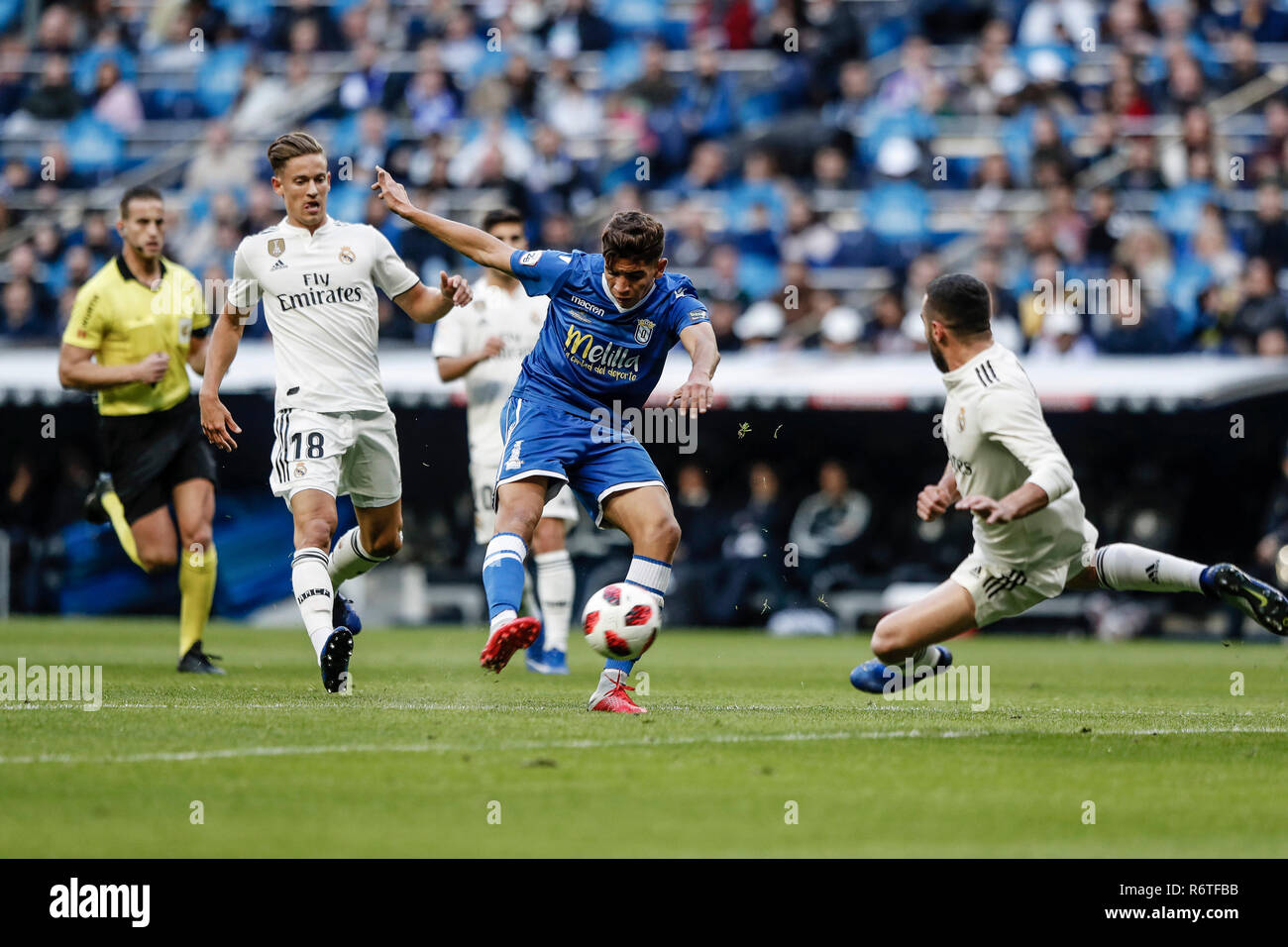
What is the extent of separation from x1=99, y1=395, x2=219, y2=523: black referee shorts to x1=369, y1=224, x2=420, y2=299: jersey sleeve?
8.36 feet

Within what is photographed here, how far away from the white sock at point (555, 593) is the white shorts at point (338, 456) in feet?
7.31

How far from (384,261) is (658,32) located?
15779 mm

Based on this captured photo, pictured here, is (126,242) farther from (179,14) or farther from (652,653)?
(179,14)

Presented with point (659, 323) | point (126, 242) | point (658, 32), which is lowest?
point (659, 323)

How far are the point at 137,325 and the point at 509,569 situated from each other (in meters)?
4.60

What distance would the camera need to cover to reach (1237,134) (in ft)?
69.0

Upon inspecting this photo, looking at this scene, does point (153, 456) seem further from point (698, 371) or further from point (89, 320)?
point (698, 371)

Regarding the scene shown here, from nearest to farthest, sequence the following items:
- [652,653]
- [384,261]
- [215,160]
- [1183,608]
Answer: [384,261] < [652,653] < [1183,608] < [215,160]

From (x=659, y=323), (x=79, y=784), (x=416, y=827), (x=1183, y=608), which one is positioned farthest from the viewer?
(x=1183, y=608)

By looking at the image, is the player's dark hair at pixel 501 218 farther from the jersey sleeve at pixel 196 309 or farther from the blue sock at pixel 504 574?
the blue sock at pixel 504 574

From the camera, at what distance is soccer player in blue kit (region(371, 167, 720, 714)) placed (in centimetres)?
807

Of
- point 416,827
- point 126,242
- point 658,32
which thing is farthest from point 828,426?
point 416,827

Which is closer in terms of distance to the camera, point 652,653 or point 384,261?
point 384,261

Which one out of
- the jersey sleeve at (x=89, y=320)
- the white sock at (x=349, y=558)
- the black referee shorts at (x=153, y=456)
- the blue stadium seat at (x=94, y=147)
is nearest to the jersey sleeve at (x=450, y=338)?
the black referee shorts at (x=153, y=456)
